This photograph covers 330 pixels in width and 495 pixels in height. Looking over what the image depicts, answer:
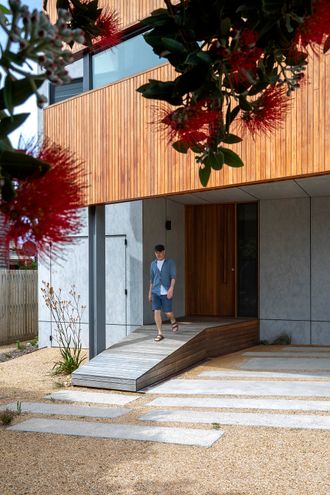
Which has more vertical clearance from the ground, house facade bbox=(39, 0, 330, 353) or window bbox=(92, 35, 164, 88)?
window bbox=(92, 35, 164, 88)

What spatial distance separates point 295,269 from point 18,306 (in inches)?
301

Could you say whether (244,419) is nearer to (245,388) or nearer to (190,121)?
(245,388)

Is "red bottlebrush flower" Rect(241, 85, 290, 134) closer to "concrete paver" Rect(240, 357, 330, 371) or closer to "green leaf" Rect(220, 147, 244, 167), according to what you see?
"green leaf" Rect(220, 147, 244, 167)

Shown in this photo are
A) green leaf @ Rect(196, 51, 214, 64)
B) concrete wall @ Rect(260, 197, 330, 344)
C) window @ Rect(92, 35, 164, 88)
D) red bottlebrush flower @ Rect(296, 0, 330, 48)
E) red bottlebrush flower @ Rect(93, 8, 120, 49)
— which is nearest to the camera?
red bottlebrush flower @ Rect(296, 0, 330, 48)

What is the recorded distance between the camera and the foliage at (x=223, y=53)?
2.04 meters

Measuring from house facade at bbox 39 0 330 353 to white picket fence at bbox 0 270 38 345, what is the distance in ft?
7.51

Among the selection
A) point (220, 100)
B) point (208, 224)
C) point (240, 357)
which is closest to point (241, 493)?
point (220, 100)

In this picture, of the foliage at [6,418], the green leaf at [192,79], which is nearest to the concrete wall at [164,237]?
the foliage at [6,418]

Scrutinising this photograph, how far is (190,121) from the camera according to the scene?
233 centimetres

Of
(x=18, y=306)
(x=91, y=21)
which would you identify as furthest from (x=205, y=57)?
(x=18, y=306)

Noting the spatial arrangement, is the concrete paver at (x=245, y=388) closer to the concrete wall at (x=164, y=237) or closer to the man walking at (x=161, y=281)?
the man walking at (x=161, y=281)

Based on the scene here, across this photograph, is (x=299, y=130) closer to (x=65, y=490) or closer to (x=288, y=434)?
(x=288, y=434)

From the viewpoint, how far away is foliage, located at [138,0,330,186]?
2.04 meters

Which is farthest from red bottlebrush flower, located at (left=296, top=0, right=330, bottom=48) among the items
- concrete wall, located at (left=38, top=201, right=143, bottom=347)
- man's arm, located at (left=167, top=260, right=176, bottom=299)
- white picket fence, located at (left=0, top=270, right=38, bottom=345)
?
white picket fence, located at (left=0, top=270, right=38, bottom=345)
